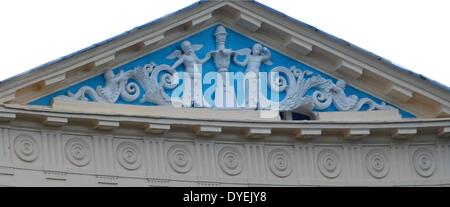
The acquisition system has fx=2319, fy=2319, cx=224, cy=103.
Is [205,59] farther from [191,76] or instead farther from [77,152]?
[77,152]

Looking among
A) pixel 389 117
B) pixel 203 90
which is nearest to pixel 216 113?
pixel 203 90

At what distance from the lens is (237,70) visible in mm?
35906

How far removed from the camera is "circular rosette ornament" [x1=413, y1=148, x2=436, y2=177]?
3634 cm

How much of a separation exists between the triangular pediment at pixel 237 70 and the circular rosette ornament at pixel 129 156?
66 centimetres

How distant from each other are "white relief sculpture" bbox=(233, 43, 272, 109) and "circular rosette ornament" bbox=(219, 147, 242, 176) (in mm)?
759

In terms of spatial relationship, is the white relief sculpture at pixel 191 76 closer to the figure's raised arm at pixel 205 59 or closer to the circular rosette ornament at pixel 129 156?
the figure's raised arm at pixel 205 59

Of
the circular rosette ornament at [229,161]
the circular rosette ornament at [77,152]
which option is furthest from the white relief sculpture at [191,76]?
the circular rosette ornament at [77,152]

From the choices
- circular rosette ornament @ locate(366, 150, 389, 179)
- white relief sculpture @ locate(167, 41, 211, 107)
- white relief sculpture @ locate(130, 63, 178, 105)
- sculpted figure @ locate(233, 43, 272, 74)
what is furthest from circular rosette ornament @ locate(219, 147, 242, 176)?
circular rosette ornament @ locate(366, 150, 389, 179)

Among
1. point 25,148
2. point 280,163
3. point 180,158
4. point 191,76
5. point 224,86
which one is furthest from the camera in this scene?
point 280,163

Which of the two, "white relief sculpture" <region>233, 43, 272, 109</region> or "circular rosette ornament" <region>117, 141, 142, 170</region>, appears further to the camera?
"white relief sculpture" <region>233, 43, 272, 109</region>

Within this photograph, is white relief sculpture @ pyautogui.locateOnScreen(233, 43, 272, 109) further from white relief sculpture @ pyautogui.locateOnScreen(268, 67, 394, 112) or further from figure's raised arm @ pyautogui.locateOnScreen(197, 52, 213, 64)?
figure's raised arm @ pyautogui.locateOnScreen(197, 52, 213, 64)

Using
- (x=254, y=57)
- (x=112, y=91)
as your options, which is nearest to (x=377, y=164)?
(x=254, y=57)

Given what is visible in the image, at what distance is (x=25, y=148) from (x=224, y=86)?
3.39m

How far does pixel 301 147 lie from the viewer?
35.9m
